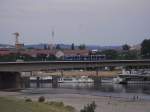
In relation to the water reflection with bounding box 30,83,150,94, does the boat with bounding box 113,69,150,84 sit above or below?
above

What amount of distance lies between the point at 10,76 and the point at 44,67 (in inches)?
362

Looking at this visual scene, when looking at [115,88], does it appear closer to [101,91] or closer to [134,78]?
[101,91]

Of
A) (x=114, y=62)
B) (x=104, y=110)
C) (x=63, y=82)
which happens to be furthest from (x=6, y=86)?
(x=104, y=110)

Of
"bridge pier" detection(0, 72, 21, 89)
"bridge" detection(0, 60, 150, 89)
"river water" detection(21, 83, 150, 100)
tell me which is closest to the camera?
"river water" detection(21, 83, 150, 100)

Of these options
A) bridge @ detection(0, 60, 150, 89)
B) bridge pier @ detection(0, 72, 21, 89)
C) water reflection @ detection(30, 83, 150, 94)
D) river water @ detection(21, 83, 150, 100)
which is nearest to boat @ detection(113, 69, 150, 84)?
water reflection @ detection(30, 83, 150, 94)

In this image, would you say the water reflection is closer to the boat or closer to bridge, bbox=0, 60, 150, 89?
bridge, bbox=0, 60, 150, 89

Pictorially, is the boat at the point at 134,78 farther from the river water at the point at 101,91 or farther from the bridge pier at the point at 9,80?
the bridge pier at the point at 9,80

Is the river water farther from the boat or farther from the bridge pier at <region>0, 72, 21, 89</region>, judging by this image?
the boat

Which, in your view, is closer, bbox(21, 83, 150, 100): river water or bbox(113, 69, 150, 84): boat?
bbox(21, 83, 150, 100): river water

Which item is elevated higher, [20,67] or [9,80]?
[20,67]

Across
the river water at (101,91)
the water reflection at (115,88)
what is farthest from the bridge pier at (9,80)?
the water reflection at (115,88)

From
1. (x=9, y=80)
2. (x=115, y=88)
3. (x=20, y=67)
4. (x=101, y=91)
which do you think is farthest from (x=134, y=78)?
(x=101, y=91)

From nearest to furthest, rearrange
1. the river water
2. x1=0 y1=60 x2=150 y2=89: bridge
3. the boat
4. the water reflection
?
the river water → the water reflection → x1=0 y1=60 x2=150 y2=89: bridge → the boat

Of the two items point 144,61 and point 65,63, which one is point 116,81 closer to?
point 144,61
